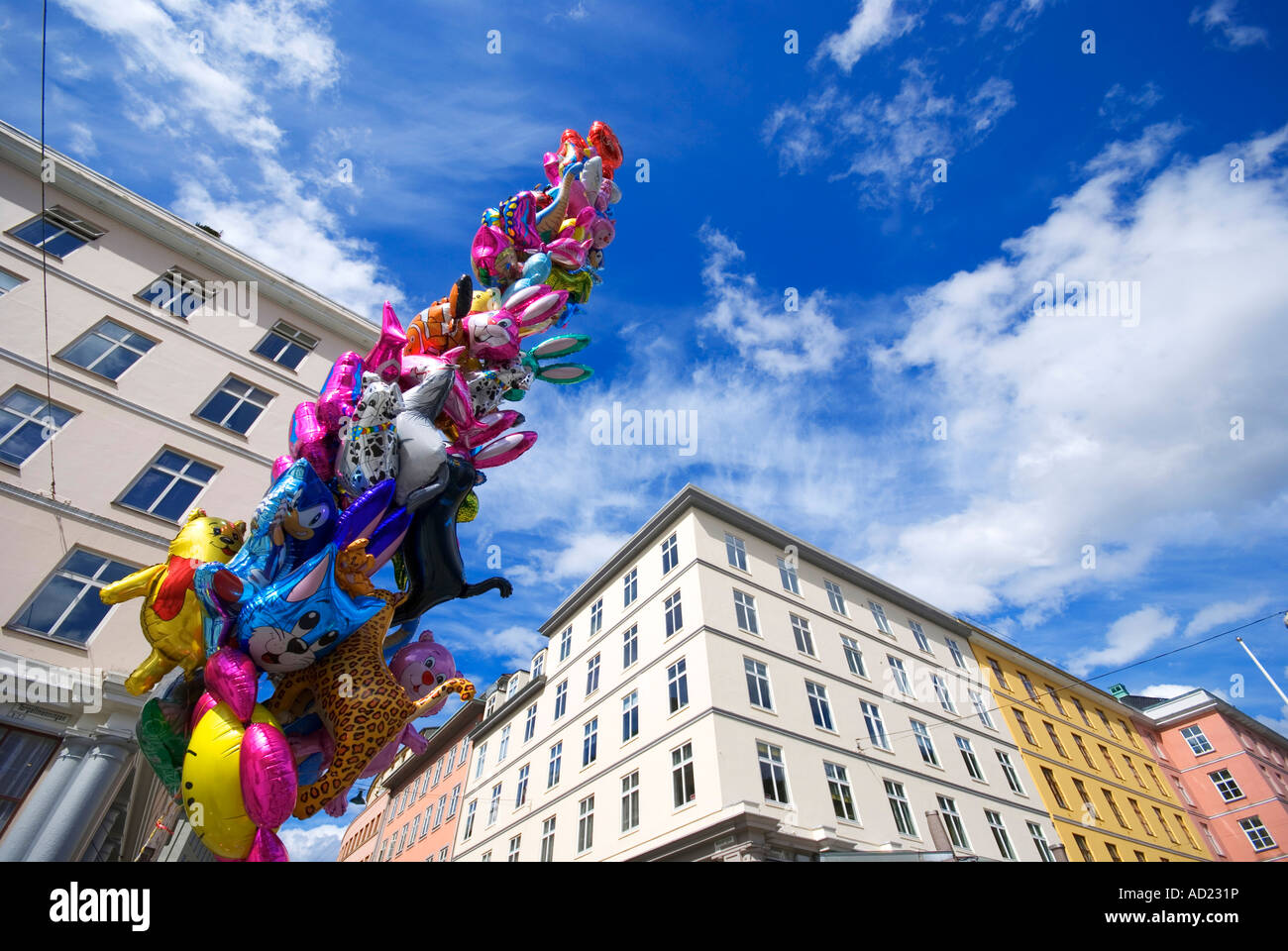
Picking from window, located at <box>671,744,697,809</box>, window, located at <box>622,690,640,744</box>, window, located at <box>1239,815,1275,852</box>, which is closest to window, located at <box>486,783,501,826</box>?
window, located at <box>622,690,640,744</box>

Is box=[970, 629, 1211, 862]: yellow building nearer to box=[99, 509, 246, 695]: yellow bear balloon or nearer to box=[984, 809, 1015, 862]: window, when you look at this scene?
box=[984, 809, 1015, 862]: window

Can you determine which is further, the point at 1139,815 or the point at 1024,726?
the point at 1139,815

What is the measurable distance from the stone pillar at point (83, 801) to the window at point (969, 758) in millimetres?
24548

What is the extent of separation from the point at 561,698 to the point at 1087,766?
24.3 m

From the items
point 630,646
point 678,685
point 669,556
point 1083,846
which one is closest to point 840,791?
point 678,685

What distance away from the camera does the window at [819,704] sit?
64.5 ft

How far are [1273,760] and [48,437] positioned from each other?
191 feet

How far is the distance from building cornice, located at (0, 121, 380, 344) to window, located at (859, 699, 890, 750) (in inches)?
752

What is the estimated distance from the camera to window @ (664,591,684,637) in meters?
20.5

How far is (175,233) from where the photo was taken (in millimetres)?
13180

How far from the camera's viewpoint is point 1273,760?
3816 cm

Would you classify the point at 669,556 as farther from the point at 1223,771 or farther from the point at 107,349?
the point at 1223,771
